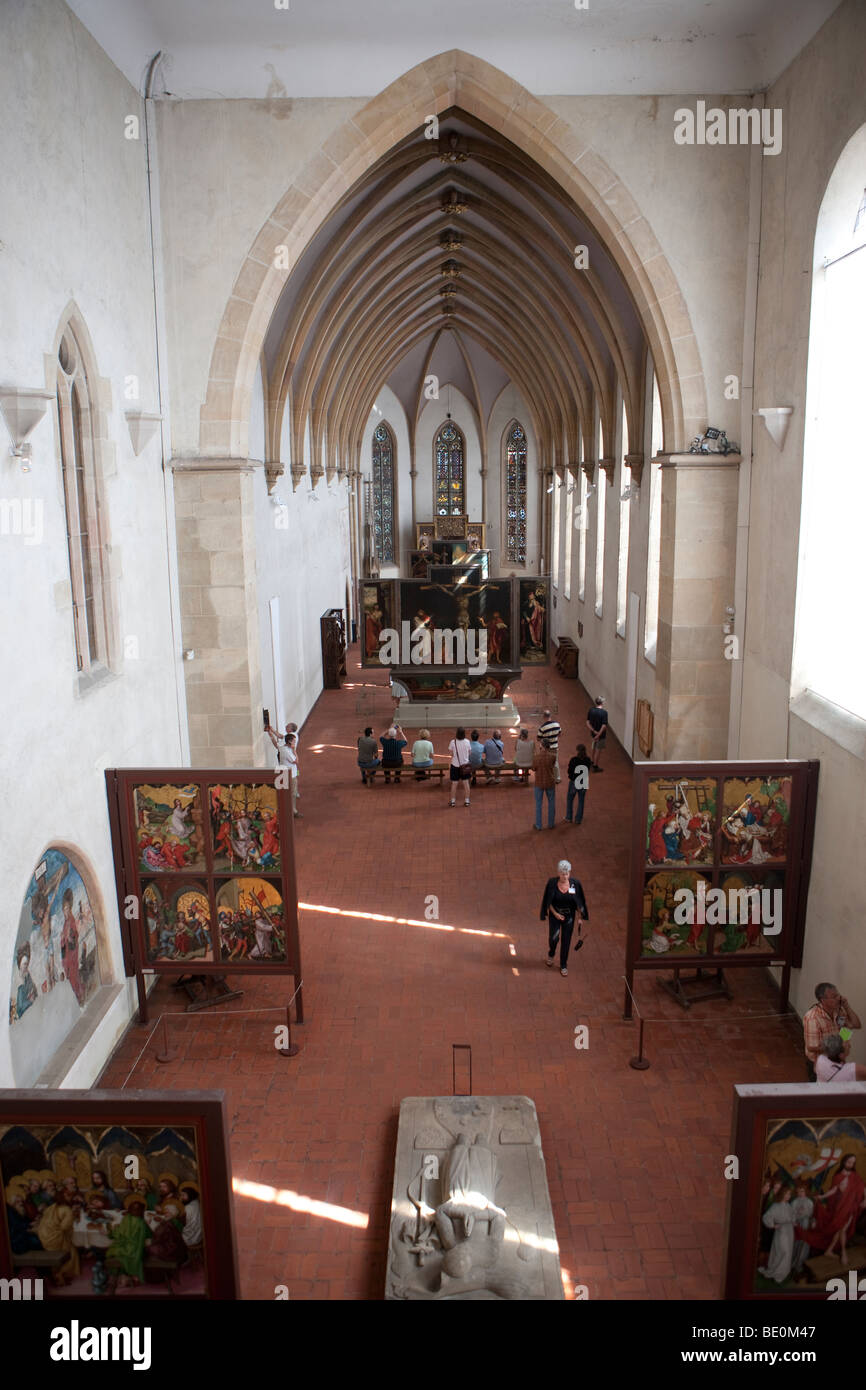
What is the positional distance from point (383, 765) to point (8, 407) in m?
10.5

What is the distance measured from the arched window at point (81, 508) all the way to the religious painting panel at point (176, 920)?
78.8 inches

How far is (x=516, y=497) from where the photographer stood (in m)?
40.8

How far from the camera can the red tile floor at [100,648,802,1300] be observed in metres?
6.59

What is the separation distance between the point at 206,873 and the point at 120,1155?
3873 mm

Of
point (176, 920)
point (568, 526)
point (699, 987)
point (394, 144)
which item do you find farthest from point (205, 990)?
point (568, 526)

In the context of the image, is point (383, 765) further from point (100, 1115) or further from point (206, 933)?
point (100, 1115)

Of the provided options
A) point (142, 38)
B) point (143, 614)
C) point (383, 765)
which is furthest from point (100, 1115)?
point (383, 765)

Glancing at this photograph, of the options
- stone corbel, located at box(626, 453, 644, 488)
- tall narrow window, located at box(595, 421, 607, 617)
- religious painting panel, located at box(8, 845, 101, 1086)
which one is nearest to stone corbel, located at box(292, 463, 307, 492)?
tall narrow window, located at box(595, 421, 607, 617)

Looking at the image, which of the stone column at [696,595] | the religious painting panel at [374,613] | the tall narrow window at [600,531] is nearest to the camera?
the stone column at [696,595]

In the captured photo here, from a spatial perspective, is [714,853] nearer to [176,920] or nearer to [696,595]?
[696,595]

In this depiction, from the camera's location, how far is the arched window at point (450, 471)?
132 feet

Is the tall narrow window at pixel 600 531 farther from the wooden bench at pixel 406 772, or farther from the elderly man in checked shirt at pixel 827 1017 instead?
the elderly man in checked shirt at pixel 827 1017

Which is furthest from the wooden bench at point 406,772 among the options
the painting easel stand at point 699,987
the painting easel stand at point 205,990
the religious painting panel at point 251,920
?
the religious painting panel at point 251,920

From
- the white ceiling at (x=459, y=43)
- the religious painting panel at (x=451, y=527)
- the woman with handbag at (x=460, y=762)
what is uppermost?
the white ceiling at (x=459, y=43)
